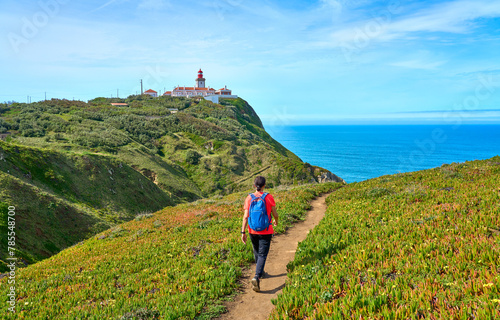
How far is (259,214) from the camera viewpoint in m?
Result: 7.82

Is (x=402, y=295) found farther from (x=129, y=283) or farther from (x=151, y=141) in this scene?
(x=151, y=141)

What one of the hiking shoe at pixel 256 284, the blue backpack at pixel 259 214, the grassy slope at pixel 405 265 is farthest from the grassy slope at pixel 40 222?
the grassy slope at pixel 405 265

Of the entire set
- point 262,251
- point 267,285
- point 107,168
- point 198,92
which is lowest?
point 267,285

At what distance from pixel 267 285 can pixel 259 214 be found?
2278mm

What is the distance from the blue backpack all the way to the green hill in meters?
14.7

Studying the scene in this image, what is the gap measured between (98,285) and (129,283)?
1195 mm

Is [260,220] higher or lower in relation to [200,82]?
lower

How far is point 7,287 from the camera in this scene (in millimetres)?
10180

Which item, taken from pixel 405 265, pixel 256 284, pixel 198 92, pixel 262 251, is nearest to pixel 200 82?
pixel 198 92

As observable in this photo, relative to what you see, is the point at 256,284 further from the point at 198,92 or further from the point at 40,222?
the point at 198,92

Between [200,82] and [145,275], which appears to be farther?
[200,82]

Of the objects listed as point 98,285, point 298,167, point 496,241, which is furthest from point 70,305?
point 298,167

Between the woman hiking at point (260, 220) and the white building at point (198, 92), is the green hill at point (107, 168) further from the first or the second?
the white building at point (198, 92)

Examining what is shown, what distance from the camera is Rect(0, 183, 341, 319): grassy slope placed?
7.45 metres
